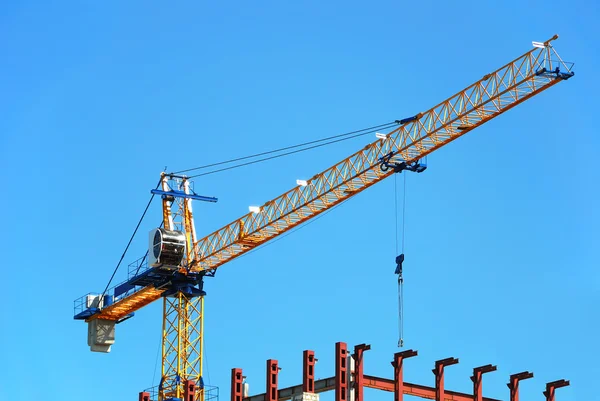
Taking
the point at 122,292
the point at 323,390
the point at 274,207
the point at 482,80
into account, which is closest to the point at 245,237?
the point at 274,207

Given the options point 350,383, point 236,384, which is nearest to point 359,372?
point 350,383

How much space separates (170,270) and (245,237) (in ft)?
26.2

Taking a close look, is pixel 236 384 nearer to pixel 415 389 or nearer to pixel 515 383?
pixel 415 389

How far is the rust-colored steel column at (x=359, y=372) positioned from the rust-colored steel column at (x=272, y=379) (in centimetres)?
509

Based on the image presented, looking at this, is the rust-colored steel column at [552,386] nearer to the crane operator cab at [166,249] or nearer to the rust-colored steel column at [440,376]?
the rust-colored steel column at [440,376]

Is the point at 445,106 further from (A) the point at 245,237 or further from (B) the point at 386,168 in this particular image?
(A) the point at 245,237

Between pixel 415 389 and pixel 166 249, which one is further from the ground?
pixel 166 249

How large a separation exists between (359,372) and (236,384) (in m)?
9.89

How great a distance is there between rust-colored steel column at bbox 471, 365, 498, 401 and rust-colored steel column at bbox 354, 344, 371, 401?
9.82m

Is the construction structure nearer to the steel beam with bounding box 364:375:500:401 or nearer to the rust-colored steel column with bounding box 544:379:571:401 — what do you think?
the steel beam with bounding box 364:375:500:401

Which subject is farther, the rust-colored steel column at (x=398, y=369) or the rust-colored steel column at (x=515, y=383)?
the rust-colored steel column at (x=515, y=383)

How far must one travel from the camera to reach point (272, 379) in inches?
4377

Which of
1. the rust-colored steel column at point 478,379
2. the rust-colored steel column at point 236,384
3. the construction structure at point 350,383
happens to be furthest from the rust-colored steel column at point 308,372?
the rust-colored steel column at point 478,379

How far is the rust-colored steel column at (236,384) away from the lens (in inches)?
4547
